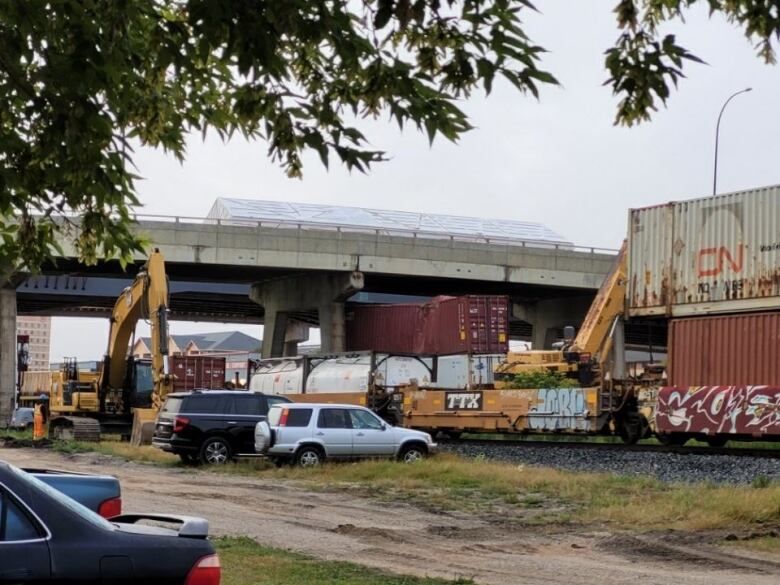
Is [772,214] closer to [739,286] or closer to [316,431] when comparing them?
[739,286]

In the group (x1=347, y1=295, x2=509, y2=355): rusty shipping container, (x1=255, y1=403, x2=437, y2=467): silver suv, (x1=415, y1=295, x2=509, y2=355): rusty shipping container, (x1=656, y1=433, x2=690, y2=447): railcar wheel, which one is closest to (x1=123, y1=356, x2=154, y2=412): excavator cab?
(x1=347, y1=295, x2=509, y2=355): rusty shipping container

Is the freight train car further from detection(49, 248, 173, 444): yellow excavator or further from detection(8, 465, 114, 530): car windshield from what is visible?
detection(8, 465, 114, 530): car windshield

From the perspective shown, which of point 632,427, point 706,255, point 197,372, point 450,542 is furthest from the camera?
point 197,372

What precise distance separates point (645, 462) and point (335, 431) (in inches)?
241

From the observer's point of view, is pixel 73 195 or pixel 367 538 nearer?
pixel 73 195

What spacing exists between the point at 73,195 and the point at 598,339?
25.0m

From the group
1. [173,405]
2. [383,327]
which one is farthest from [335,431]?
[383,327]

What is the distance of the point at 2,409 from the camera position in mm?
52125

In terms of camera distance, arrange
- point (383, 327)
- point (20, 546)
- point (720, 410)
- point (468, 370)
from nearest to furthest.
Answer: point (20, 546)
point (720, 410)
point (468, 370)
point (383, 327)

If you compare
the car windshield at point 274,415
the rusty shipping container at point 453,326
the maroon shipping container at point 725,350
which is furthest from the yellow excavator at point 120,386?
the maroon shipping container at point 725,350

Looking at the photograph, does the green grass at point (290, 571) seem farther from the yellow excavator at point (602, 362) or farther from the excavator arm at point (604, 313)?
the excavator arm at point (604, 313)

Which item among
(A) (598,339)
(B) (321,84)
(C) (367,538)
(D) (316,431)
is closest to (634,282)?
(A) (598,339)

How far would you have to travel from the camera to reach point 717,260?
27047 millimetres

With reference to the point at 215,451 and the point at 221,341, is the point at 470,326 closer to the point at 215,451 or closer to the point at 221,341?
the point at 215,451
